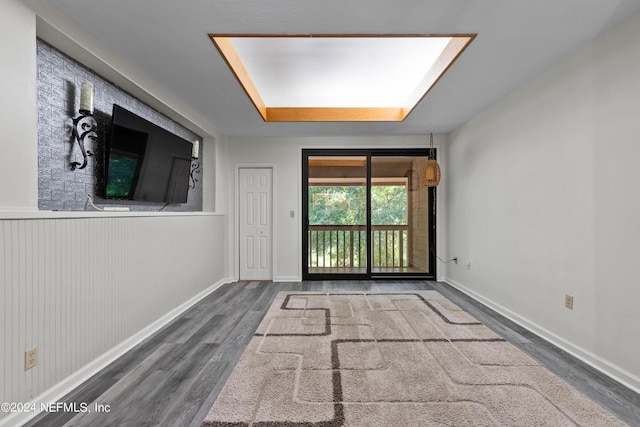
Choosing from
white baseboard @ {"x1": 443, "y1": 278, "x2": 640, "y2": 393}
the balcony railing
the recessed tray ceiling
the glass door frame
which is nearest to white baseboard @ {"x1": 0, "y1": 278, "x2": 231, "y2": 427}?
the glass door frame

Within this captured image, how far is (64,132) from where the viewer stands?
2043mm

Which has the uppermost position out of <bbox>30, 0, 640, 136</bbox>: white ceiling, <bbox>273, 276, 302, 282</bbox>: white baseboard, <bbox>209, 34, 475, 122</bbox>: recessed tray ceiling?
<bbox>209, 34, 475, 122</bbox>: recessed tray ceiling

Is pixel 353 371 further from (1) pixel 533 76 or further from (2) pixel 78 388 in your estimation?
(1) pixel 533 76

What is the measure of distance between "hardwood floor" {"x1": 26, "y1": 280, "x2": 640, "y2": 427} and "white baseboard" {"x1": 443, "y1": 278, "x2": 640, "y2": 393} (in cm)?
6

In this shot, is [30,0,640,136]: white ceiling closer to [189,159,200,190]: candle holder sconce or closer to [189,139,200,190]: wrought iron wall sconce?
[189,139,200,190]: wrought iron wall sconce

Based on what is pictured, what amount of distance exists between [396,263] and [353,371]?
3.54 meters

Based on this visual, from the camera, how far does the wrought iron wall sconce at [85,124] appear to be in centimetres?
203

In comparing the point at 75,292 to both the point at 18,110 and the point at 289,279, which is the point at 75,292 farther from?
the point at 289,279

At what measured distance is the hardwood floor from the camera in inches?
60.8

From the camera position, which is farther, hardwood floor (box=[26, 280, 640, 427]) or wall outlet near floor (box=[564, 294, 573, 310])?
wall outlet near floor (box=[564, 294, 573, 310])

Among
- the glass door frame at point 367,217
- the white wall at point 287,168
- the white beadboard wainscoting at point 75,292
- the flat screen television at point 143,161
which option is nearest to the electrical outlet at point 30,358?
the white beadboard wainscoting at point 75,292

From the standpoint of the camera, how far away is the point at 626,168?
188 cm

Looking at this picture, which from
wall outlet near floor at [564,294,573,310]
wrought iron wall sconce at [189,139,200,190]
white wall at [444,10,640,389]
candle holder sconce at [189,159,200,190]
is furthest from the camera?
candle holder sconce at [189,159,200,190]

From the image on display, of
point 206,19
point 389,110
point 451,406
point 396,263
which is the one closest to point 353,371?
point 451,406
